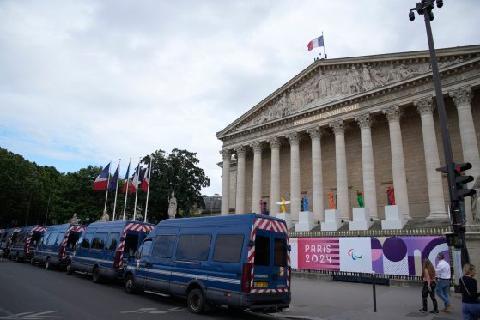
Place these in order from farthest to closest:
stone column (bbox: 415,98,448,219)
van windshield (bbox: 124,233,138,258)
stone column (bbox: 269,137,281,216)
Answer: stone column (bbox: 269,137,281,216), stone column (bbox: 415,98,448,219), van windshield (bbox: 124,233,138,258)

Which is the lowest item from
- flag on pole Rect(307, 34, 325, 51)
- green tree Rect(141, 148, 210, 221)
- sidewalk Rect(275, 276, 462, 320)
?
sidewalk Rect(275, 276, 462, 320)

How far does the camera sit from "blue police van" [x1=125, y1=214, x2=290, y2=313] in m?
10.5

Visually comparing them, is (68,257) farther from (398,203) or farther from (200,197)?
(200,197)

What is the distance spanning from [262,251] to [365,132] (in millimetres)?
21667

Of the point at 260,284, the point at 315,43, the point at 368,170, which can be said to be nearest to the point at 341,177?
the point at 368,170

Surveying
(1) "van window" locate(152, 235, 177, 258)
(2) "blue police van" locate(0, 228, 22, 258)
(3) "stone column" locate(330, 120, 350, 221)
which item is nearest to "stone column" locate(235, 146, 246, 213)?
(3) "stone column" locate(330, 120, 350, 221)

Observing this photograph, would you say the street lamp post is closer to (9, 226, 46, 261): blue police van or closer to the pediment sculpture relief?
the pediment sculpture relief

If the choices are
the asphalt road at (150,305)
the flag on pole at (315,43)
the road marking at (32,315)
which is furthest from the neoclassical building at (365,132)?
the road marking at (32,315)

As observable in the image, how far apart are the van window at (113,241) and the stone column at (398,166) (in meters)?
18.5

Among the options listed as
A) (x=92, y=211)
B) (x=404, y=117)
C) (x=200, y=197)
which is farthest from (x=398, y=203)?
(x=92, y=211)

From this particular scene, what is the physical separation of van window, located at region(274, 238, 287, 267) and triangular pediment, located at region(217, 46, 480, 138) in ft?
69.2

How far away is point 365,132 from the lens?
29875 millimetres

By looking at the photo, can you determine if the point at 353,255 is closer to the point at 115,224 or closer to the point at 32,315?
the point at 115,224

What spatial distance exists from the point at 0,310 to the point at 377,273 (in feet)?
60.1
